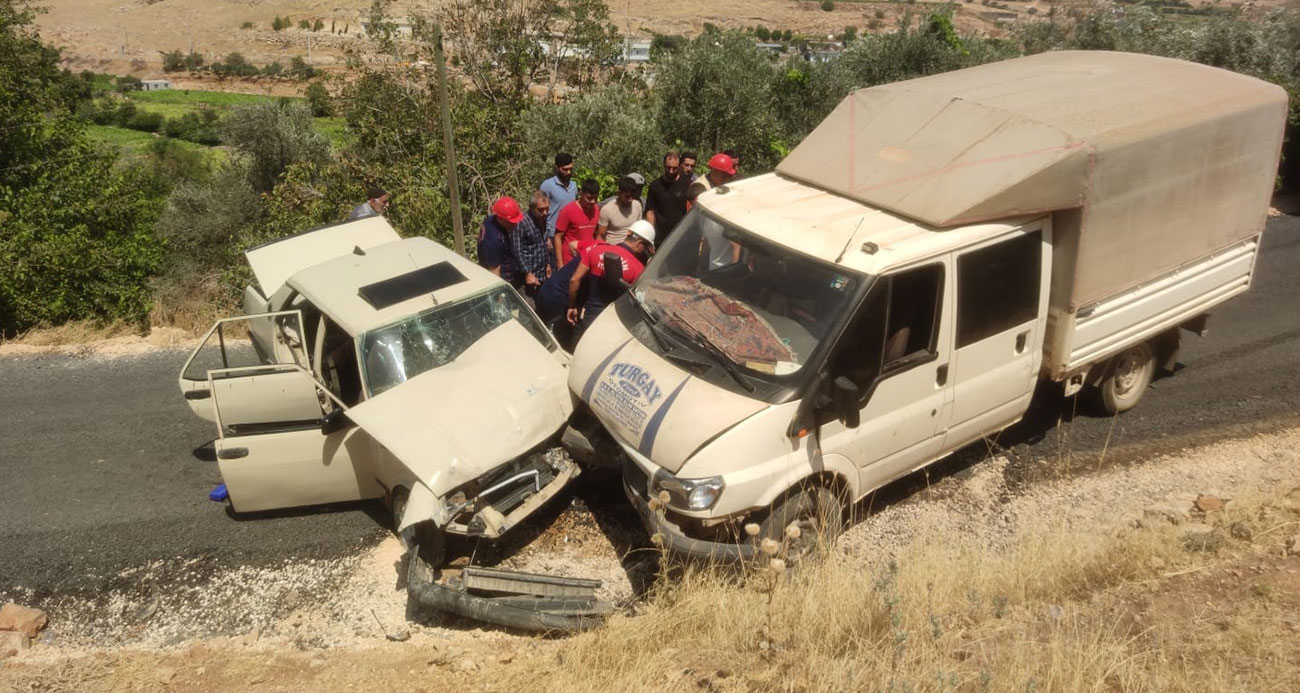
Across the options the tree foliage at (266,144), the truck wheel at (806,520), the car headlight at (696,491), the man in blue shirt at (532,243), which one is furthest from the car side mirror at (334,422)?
the tree foliage at (266,144)

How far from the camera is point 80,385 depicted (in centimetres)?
860

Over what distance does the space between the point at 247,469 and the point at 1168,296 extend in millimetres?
6804

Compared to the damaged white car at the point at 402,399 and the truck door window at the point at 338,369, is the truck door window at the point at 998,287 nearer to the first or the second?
the damaged white car at the point at 402,399

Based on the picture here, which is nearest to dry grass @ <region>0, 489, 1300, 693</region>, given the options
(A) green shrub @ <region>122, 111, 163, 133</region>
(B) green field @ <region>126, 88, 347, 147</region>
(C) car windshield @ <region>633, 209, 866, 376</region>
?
(C) car windshield @ <region>633, 209, 866, 376</region>

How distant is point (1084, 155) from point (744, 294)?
237cm

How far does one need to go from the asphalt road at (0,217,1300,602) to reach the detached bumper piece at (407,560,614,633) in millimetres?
1129

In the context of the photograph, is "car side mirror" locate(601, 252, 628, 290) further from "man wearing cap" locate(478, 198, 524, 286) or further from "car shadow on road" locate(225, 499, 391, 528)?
"car shadow on road" locate(225, 499, 391, 528)

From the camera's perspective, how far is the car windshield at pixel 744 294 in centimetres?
538

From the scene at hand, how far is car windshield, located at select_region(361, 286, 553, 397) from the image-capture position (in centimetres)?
624

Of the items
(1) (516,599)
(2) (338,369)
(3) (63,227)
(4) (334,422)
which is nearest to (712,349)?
(1) (516,599)

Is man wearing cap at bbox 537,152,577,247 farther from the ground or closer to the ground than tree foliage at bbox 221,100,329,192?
farther from the ground

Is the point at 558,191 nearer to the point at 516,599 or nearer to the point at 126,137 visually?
the point at 516,599

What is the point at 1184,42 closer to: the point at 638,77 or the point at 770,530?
the point at 638,77

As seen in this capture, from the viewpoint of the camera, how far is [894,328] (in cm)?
552
